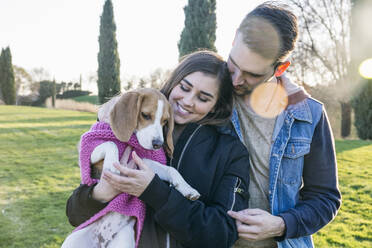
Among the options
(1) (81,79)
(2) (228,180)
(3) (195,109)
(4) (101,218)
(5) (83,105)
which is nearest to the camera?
(2) (228,180)

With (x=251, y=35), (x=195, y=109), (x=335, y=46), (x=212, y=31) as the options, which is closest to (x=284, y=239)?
(x=195, y=109)

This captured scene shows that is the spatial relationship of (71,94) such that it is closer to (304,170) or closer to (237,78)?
(237,78)

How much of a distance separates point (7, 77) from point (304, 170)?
41.0m

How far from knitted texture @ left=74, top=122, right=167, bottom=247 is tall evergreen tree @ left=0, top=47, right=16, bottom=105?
39.7 meters

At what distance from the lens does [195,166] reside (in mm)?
2258

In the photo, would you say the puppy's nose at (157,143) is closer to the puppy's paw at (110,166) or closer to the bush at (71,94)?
the puppy's paw at (110,166)

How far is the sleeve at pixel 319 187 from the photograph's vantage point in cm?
222

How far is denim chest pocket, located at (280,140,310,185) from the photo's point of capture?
232cm

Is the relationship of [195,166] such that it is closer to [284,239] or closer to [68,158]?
[284,239]

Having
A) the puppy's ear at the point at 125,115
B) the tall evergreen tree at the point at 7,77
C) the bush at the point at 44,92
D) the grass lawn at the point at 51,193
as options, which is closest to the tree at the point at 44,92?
the bush at the point at 44,92

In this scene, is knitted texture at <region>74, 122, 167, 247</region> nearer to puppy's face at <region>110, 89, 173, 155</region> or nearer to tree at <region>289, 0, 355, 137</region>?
puppy's face at <region>110, 89, 173, 155</region>

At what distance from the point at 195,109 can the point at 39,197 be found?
5.37 metres

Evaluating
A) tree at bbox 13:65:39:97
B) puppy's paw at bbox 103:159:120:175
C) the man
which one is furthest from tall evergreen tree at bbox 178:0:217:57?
tree at bbox 13:65:39:97

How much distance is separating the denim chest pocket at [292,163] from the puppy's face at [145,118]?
0.86 metres
